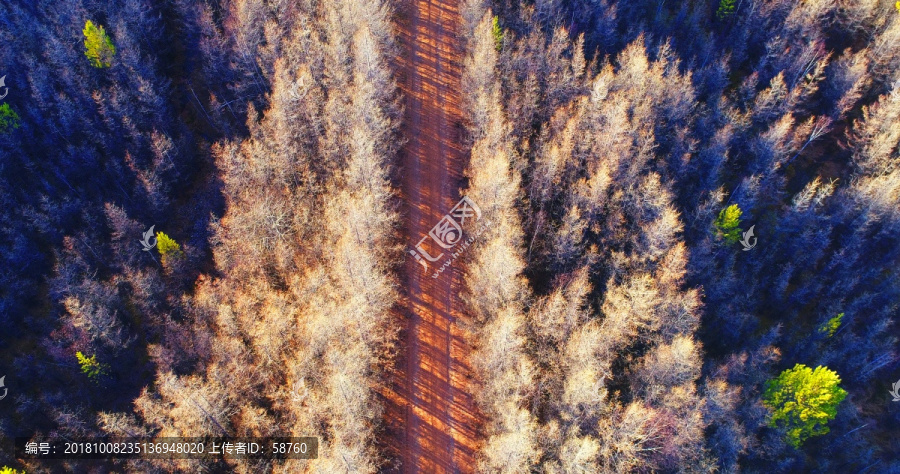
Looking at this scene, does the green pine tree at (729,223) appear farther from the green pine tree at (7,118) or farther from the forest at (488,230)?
the green pine tree at (7,118)

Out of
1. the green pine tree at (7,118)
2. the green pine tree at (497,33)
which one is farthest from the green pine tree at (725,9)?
the green pine tree at (7,118)

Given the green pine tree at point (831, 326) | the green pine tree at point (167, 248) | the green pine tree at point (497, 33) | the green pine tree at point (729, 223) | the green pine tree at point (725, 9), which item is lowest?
the green pine tree at point (831, 326)

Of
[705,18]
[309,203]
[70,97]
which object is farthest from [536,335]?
[70,97]

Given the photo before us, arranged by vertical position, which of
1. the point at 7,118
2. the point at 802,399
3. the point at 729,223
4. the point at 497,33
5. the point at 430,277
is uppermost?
the point at 497,33

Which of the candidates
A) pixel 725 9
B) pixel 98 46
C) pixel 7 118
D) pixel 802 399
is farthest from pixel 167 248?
pixel 725 9

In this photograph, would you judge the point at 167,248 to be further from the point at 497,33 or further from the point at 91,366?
the point at 497,33

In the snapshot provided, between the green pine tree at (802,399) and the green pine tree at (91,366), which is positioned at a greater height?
the green pine tree at (91,366)

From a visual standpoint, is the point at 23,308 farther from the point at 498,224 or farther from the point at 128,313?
the point at 498,224
